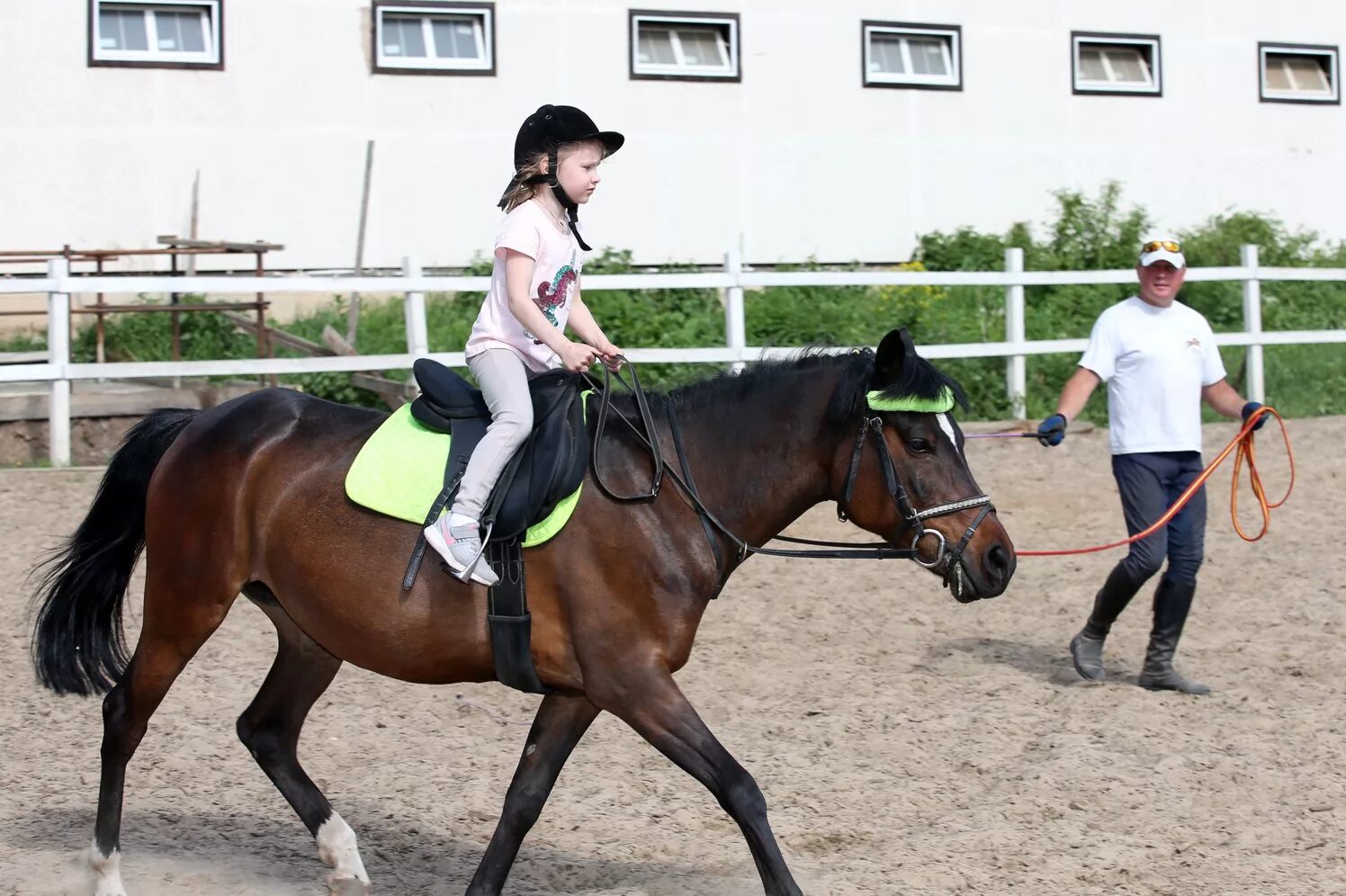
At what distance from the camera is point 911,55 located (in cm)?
1692

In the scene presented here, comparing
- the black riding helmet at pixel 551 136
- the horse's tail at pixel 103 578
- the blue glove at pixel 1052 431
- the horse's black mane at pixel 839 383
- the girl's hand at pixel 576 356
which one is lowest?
the horse's tail at pixel 103 578

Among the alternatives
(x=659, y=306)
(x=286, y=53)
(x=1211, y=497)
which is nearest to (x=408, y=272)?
(x=659, y=306)

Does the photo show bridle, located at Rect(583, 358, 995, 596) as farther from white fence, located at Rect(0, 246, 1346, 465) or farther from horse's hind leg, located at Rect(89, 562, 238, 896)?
white fence, located at Rect(0, 246, 1346, 465)

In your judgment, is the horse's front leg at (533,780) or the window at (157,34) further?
the window at (157,34)

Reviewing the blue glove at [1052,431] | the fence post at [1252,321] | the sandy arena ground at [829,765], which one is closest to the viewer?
the sandy arena ground at [829,765]

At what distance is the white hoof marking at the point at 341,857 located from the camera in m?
4.77

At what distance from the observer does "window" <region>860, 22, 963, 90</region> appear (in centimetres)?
1655

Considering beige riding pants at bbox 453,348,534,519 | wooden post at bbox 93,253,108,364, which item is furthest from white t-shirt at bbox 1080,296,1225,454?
wooden post at bbox 93,253,108,364

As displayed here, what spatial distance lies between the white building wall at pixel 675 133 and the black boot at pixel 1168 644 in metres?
9.40

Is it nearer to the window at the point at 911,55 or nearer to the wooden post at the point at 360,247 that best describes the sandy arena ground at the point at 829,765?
the wooden post at the point at 360,247

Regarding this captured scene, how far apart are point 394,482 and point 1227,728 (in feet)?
12.7

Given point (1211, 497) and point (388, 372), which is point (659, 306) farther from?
point (1211, 497)

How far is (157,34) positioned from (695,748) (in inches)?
470

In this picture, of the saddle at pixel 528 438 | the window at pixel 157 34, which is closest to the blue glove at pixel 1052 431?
the saddle at pixel 528 438
